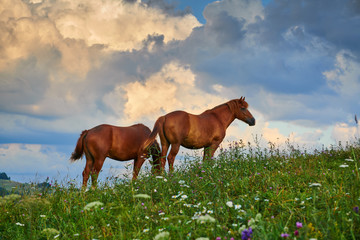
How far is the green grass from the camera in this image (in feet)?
13.2

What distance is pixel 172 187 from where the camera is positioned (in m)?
6.87

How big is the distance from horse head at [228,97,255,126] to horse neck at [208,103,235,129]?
16 cm

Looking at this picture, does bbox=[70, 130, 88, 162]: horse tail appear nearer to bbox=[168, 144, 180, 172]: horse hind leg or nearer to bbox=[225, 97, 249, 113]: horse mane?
bbox=[168, 144, 180, 172]: horse hind leg

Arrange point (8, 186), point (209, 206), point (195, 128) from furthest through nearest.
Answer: point (195, 128) → point (8, 186) → point (209, 206)

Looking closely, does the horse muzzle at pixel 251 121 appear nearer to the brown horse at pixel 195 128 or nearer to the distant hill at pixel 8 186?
the brown horse at pixel 195 128

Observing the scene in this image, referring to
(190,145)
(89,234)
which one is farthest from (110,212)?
(190,145)

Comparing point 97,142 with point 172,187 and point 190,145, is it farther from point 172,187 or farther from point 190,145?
point 172,187

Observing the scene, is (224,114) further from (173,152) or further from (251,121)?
(173,152)

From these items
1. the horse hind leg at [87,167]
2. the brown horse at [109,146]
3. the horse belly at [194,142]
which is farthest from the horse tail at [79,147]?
the horse belly at [194,142]

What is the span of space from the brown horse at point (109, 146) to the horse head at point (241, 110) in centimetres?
316

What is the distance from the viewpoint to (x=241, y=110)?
12.0 meters

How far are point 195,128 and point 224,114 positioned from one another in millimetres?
1633

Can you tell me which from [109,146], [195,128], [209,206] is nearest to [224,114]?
[195,128]

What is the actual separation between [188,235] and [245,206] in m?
1.13
